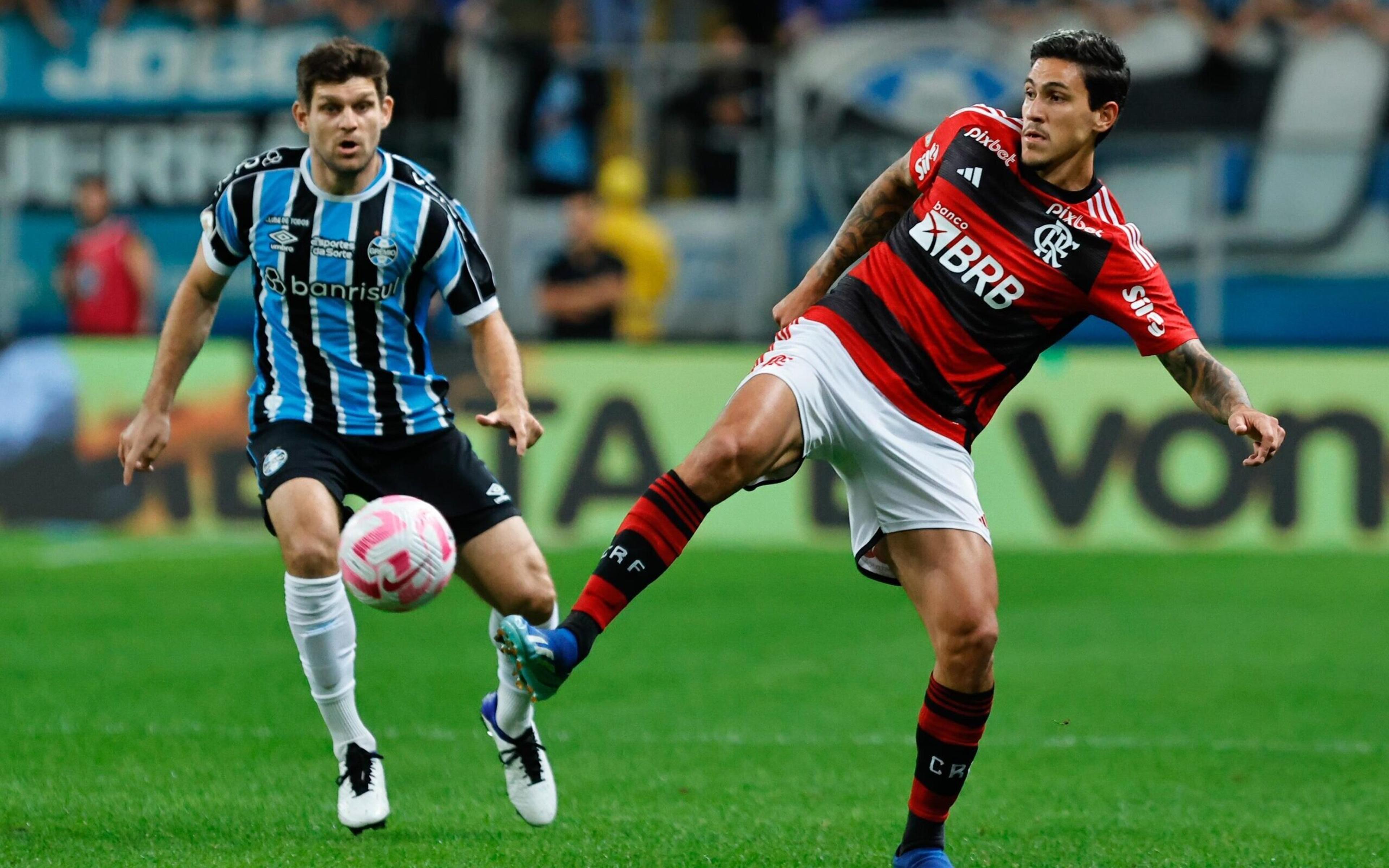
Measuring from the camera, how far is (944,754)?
5668 mm

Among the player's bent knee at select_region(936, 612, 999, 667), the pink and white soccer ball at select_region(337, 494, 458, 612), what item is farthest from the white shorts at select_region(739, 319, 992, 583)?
the pink and white soccer ball at select_region(337, 494, 458, 612)

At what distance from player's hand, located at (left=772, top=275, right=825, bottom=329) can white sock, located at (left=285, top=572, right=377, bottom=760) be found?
1.60 metres

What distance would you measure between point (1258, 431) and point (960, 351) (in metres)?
0.90

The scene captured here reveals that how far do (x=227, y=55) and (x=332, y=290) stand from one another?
12213mm

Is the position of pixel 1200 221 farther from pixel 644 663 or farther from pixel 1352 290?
pixel 644 663

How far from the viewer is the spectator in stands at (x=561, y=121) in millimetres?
16016

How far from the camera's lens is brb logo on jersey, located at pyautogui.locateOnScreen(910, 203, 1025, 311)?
5.71 metres

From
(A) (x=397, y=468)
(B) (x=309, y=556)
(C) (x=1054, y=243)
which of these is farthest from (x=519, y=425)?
(C) (x=1054, y=243)

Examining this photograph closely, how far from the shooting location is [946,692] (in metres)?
5.66

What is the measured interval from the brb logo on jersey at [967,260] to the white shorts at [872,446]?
41 centimetres

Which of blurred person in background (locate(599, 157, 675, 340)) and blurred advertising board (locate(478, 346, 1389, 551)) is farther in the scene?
blurred person in background (locate(599, 157, 675, 340))

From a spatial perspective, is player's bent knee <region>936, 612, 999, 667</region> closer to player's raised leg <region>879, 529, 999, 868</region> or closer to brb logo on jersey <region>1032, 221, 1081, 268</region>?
player's raised leg <region>879, 529, 999, 868</region>

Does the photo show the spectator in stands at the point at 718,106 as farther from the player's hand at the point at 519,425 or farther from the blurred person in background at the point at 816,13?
the player's hand at the point at 519,425

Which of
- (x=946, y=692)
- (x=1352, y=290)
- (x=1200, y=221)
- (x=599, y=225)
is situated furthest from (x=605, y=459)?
(x=946, y=692)
